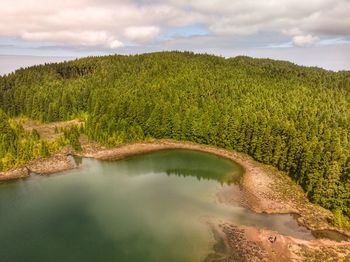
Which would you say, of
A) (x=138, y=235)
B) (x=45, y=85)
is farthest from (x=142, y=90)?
(x=138, y=235)

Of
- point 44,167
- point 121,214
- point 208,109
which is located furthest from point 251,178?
point 44,167

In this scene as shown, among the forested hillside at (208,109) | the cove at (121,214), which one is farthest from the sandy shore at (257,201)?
the forested hillside at (208,109)

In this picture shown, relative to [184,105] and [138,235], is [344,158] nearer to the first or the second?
[138,235]

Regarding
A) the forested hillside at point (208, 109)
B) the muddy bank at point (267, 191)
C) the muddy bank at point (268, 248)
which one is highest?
the forested hillside at point (208, 109)

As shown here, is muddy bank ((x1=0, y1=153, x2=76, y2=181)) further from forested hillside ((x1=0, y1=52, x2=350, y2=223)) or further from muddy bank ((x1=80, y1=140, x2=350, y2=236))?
muddy bank ((x1=80, y1=140, x2=350, y2=236))

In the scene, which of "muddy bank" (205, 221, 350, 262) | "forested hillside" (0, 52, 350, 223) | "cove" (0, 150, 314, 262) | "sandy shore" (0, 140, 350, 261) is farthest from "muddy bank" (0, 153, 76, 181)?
"muddy bank" (205, 221, 350, 262)

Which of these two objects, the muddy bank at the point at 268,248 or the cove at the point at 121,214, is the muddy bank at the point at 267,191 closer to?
the cove at the point at 121,214
